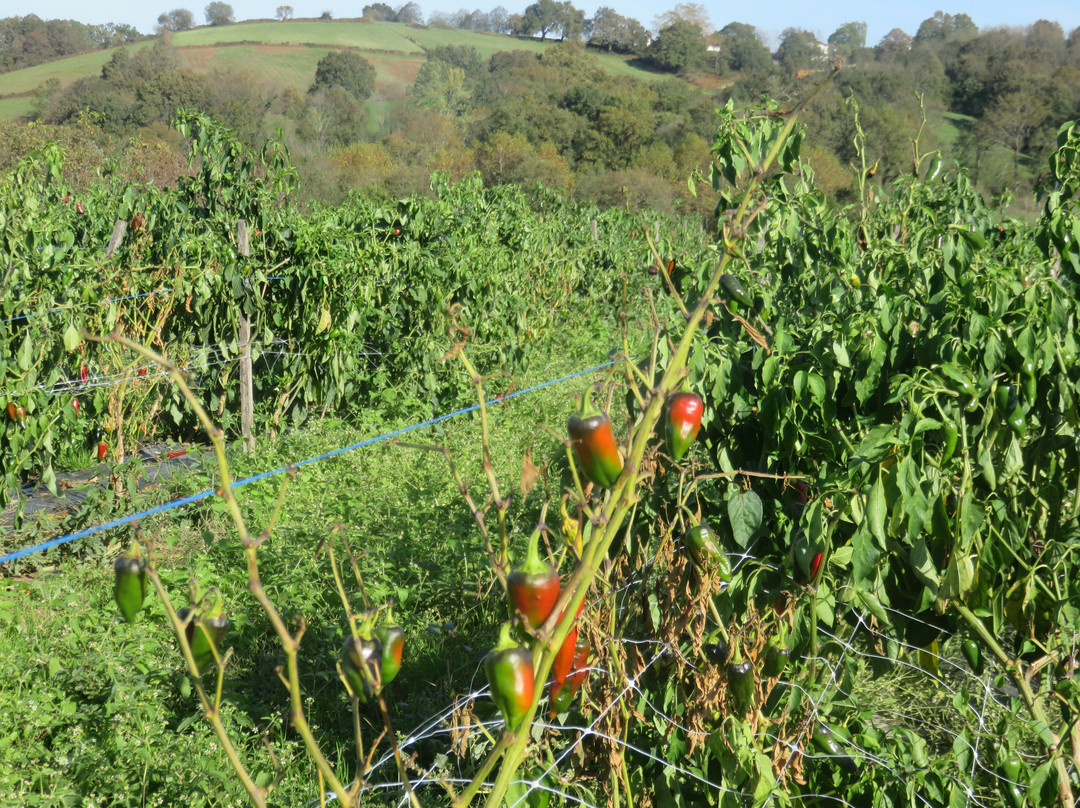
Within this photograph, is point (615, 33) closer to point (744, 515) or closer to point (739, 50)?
point (739, 50)

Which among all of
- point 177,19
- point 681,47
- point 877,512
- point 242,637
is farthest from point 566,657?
point 177,19

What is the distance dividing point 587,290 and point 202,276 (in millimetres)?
5371

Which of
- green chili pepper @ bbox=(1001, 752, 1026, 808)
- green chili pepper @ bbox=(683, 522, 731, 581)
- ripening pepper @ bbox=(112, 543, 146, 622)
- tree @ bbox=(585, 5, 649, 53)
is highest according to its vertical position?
tree @ bbox=(585, 5, 649, 53)

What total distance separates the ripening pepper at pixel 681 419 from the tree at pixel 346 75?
41.8 m

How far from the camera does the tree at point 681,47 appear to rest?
44219 mm

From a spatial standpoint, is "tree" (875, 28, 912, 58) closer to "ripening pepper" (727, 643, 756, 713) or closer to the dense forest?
the dense forest

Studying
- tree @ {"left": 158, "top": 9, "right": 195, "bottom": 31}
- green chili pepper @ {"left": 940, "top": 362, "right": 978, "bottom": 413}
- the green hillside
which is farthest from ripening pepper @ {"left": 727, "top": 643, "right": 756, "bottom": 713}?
tree @ {"left": 158, "top": 9, "right": 195, "bottom": 31}

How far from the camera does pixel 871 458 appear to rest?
157 centimetres

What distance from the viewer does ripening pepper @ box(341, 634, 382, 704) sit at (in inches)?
29.2

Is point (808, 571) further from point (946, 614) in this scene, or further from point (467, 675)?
point (467, 675)

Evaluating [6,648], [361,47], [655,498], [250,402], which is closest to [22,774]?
[6,648]

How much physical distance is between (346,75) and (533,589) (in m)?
43.5

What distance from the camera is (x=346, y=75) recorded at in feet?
133

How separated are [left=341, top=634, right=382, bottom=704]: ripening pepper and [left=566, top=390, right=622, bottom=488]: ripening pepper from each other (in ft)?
0.79
